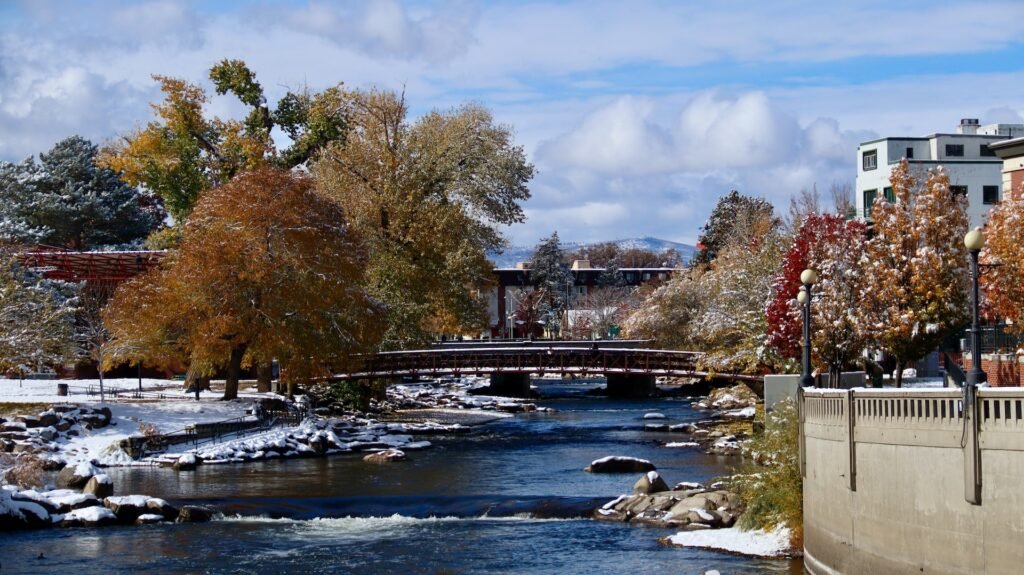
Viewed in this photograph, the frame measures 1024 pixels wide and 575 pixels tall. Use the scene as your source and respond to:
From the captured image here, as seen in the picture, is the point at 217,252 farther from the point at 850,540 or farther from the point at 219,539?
the point at 850,540

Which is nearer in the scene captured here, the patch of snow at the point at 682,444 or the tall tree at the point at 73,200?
the patch of snow at the point at 682,444

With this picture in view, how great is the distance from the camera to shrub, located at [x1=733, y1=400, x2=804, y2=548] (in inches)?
1367

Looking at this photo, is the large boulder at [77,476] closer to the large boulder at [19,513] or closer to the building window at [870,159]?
the large boulder at [19,513]

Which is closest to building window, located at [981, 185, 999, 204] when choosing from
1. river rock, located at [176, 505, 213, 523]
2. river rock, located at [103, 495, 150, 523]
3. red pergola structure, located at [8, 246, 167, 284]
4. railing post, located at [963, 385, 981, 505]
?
red pergola structure, located at [8, 246, 167, 284]

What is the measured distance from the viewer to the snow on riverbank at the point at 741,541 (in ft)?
114

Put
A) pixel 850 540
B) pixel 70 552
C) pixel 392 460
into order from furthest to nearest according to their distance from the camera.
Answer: pixel 392 460 → pixel 70 552 → pixel 850 540

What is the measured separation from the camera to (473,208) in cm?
8575

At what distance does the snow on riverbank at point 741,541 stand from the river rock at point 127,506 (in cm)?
1664

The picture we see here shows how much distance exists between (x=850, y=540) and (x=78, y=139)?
98493 millimetres

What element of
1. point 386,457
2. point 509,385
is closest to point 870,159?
point 386,457

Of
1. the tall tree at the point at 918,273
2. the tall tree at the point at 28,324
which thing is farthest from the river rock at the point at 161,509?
the tall tree at the point at 918,273

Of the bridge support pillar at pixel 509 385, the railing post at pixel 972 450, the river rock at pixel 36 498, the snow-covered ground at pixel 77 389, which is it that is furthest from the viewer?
the bridge support pillar at pixel 509 385

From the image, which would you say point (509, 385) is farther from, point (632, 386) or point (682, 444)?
point (682, 444)

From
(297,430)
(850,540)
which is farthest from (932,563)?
(297,430)
